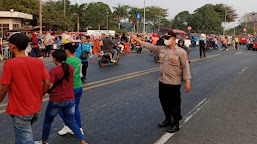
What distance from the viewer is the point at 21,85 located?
9.78 feet

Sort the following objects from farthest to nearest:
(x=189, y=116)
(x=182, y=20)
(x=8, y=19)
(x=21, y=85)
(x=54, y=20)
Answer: (x=182, y=20) < (x=54, y=20) < (x=8, y=19) < (x=189, y=116) < (x=21, y=85)

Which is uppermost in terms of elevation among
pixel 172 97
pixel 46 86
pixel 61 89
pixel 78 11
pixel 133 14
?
pixel 133 14

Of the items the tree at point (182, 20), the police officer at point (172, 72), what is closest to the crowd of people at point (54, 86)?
the police officer at point (172, 72)

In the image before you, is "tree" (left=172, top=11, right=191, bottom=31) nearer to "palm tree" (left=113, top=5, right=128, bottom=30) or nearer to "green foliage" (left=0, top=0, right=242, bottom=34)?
"green foliage" (left=0, top=0, right=242, bottom=34)

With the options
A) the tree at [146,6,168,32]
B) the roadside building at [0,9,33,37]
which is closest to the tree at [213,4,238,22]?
the tree at [146,6,168,32]

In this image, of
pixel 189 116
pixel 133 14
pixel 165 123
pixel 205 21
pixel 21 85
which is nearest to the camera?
pixel 21 85

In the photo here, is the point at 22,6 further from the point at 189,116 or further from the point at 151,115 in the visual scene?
the point at 189,116

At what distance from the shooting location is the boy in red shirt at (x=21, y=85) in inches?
115

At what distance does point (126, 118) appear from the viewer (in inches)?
225

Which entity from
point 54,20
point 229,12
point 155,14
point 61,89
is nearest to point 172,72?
point 61,89

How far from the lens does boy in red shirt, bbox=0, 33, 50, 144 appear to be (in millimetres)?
2910

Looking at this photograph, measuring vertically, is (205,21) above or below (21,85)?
above

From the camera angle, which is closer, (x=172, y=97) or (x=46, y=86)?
(x=46, y=86)

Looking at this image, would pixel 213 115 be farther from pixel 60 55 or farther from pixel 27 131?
pixel 27 131
